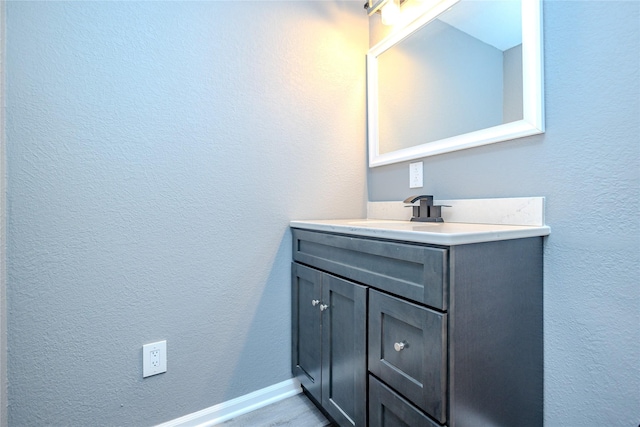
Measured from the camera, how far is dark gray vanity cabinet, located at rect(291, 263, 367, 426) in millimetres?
952

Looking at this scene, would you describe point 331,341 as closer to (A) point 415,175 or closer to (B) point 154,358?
(B) point 154,358

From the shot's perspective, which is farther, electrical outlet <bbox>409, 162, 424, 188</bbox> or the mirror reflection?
electrical outlet <bbox>409, 162, 424, 188</bbox>

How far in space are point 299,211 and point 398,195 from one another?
48cm

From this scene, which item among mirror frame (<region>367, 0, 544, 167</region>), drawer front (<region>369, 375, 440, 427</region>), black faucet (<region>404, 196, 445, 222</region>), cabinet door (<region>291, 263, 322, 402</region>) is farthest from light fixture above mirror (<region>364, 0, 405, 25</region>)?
drawer front (<region>369, 375, 440, 427</region>)

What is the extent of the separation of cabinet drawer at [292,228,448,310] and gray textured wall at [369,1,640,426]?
0.47 meters

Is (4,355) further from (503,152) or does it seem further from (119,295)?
(503,152)

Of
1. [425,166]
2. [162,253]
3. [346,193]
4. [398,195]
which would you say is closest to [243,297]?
[162,253]

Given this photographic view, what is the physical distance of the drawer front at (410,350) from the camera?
71 centimetres

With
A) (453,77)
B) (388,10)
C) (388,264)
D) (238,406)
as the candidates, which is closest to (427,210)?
(388,264)

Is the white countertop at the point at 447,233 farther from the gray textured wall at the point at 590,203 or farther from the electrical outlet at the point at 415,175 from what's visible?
the electrical outlet at the point at 415,175

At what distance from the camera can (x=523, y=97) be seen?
966mm

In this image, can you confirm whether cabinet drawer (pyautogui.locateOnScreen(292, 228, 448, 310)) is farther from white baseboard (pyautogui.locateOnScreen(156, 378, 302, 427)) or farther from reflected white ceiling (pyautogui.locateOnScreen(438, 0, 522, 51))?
reflected white ceiling (pyautogui.locateOnScreen(438, 0, 522, 51))

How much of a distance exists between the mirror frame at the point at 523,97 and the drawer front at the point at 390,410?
877mm

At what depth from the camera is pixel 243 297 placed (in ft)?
4.17
